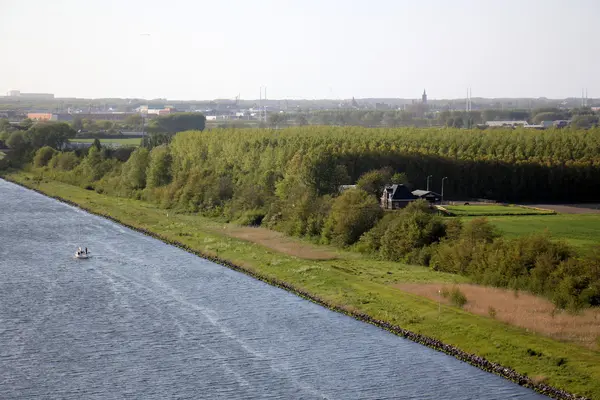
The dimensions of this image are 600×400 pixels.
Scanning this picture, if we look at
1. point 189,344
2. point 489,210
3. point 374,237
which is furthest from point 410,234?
point 489,210

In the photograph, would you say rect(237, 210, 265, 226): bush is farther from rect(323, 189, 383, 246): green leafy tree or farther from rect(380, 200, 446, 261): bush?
rect(380, 200, 446, 261): bush

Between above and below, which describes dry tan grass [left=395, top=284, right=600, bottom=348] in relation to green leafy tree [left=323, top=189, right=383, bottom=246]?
below

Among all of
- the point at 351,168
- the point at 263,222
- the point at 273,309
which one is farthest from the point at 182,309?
the point at 351,168

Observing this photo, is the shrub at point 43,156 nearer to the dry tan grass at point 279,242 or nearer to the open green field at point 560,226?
the dry tan grass at point 279,242

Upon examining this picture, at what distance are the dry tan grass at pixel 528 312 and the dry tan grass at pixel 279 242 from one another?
22.4 feet

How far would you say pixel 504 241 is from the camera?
27.6 meters

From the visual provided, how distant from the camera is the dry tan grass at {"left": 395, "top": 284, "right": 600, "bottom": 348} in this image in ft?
69.9

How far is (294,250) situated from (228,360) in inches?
554

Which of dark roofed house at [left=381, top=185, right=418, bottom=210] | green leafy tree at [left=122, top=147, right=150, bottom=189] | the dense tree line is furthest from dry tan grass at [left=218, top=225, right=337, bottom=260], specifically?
green leafy tree at [left=122, top=147, right=150, bottom=189]

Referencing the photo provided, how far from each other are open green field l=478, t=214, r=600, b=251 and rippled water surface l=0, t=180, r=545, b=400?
11.6 meters

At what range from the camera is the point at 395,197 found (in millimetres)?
40594

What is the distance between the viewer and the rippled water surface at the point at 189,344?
18.1 m

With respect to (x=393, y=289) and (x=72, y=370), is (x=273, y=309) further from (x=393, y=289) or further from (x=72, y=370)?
(x=72, y=370)

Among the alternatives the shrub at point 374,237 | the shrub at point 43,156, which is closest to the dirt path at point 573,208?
the shrub at point 374,237
